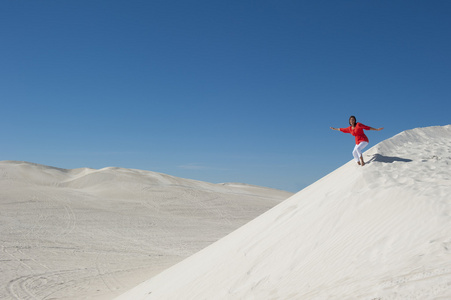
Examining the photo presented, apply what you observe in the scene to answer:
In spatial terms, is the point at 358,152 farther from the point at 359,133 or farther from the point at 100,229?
the point at 100,229

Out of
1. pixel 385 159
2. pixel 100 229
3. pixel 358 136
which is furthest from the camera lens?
pixel 100 229

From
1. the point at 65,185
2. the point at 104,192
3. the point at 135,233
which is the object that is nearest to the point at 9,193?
the point at 104,192

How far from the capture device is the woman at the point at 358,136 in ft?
25.0

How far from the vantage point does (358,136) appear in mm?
7887

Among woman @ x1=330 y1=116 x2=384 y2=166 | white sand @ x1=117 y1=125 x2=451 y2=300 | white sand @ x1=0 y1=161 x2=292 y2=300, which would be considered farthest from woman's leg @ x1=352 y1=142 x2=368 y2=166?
white sand @ x1=0 y1=161 x2=292 y2=300

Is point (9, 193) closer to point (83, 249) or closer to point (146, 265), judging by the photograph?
point (83, 249)

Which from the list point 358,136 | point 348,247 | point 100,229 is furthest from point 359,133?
point 100,229

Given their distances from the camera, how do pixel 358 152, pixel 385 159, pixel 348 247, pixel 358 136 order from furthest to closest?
1. pixel 358 136
2. pixel 385 159
3. pixel 358 152
4. pixel 348 247

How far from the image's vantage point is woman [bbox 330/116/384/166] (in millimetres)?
7621

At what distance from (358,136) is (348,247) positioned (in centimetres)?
372

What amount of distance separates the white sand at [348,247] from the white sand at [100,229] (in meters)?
3.90

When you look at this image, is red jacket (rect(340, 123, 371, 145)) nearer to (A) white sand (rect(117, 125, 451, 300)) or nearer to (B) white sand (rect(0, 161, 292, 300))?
(A) white sand (rect(117, 125, 451, 300))

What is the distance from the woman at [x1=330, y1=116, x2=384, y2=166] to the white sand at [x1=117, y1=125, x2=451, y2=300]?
278 mm

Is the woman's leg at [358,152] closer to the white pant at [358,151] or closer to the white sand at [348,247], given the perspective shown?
the white pant at [358,151]
